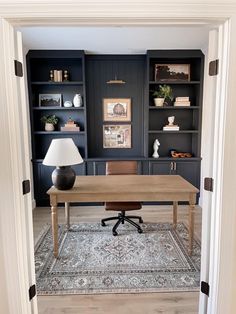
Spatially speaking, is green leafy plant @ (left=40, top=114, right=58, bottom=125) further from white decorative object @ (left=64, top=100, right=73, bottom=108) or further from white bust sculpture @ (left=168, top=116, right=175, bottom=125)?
white bust sculpture @ (left=168, top=116, right=175, bottom=125)

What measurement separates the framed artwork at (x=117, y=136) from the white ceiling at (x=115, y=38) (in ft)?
4.12

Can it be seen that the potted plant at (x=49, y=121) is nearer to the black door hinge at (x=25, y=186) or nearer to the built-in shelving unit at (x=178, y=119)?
the built-in shelving unit at (x=178, y=119)

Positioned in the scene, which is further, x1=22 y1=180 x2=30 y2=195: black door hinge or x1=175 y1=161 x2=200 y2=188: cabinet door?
x1=175 y1=161 x2=200 y2=188: cabinet door

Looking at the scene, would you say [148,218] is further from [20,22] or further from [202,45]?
[20,22]

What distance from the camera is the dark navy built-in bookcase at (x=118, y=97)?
4289 millimetres

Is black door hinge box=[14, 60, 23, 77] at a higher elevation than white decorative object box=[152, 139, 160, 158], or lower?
higher

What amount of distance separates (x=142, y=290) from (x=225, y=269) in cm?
97

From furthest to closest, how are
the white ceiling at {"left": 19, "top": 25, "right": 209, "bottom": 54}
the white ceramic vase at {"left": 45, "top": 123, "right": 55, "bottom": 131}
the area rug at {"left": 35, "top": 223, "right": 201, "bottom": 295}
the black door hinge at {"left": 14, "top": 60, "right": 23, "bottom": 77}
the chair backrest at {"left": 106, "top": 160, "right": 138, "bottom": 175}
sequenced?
the white ceramic vase at {"left": 45, "top": 123, "right": 55, "bottom": 131}, the chair backrest at {"left": 106, "top": 160, "right": 138, "bottom": 175}, the white ceiling at {"left": 19, "top": 25, "right": 209, "bottom": 54}, the area rug at {"left": 35, "top": 223, "right": 201, "bottom": 295}, the black door hinge at {"left": 14, "top": 60, "right": 23, "bottom": 77}

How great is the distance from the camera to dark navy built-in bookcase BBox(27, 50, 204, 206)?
14.1 feet

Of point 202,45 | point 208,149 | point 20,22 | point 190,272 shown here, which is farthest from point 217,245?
point 202,45

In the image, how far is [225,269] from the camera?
4.99 feet

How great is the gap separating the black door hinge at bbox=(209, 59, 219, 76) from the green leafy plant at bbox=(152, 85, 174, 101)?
2826 millimetres

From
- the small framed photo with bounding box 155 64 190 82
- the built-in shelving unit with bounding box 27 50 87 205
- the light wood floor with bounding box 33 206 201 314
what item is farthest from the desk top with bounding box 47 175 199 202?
the small framed photo with bounding box 155 64 190 82

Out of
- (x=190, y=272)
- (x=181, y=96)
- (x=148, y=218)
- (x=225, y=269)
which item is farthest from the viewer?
(x=181, y=96)
